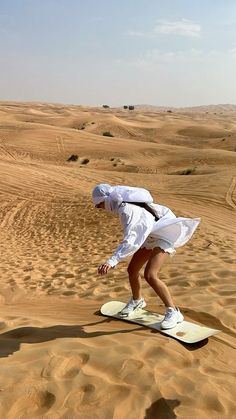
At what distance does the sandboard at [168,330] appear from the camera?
4.08 m

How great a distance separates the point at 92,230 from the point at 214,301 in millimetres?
5702

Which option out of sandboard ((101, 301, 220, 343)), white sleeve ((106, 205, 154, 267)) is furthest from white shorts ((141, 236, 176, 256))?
sandboard ((101, 301, 220, 343))

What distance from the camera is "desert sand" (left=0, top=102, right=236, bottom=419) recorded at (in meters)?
3.25

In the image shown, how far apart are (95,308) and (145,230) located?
186 centimetres

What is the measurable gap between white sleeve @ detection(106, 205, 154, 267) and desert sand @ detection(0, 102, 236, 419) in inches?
31.2

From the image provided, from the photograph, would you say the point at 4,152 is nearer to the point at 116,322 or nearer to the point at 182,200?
the point at 182,200

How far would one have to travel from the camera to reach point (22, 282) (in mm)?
7199

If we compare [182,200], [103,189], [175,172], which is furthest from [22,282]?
[175,172]

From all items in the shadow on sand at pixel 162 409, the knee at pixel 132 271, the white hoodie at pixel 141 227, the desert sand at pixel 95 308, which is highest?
the white hoodie at pixel 141 227

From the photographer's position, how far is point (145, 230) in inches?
156

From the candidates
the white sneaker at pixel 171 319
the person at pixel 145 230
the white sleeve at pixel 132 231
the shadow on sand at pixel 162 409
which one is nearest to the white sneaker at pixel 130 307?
the person at pixel 145 230

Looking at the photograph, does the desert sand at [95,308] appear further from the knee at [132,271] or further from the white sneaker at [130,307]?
the knee at [132,271]

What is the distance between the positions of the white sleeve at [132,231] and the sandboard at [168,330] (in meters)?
0.86

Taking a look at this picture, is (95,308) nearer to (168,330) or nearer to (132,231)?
(168,330)
